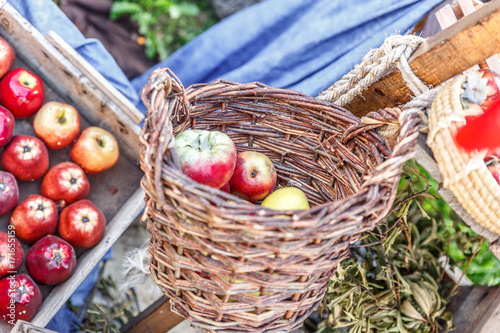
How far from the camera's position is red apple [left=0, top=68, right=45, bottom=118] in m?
1.57

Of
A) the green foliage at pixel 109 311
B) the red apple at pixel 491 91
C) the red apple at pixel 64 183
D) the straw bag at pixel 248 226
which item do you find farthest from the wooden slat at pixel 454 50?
the green foliage at pixel 109 311

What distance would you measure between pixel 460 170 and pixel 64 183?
1.37m

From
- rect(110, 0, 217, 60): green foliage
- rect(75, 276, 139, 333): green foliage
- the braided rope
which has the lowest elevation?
rect(75, 276, 139, 333): green foliage

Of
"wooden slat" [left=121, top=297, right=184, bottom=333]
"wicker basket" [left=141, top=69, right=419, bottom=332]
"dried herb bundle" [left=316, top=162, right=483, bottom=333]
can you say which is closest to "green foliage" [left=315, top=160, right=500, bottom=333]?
"dried herb bundle" [left=316, top=162, right=483, bottom=333]

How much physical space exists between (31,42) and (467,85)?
5.25 ft

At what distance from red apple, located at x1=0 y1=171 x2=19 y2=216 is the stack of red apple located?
1451 mm

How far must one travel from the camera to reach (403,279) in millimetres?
1593

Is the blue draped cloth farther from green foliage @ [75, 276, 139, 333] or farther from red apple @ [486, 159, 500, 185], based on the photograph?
red apple @ [486, 159, 500, 185]

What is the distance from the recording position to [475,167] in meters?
0.88

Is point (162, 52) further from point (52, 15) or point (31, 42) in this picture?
point (31, 42)

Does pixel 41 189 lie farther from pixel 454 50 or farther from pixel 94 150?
Result: pixel 454 50

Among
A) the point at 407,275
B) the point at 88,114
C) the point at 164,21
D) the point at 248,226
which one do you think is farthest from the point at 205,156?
the point at 164,21

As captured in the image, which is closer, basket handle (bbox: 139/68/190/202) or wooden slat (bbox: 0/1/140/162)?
basket handle (bbox: 139/68/190/202)

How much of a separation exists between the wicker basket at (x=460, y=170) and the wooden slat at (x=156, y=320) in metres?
1.03
